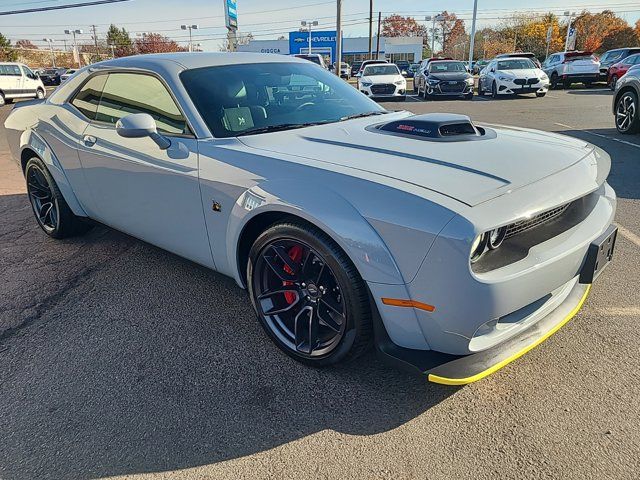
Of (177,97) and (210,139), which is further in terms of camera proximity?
(177,97)

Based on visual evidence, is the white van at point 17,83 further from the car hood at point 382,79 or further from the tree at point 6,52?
the tree at point 6,52

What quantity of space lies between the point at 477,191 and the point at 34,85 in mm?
24646

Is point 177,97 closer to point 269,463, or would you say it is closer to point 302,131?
point 302,131

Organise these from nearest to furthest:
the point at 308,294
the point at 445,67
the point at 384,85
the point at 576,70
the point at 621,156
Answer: the point at 308,294 → the point at 621,156 → the point at 384,85 → the point at 445,67 → the point at 576,70

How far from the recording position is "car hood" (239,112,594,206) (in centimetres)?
201

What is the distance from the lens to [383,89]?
1762 cm

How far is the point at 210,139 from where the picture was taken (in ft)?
8.96

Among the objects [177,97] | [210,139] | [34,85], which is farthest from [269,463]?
[34,85]

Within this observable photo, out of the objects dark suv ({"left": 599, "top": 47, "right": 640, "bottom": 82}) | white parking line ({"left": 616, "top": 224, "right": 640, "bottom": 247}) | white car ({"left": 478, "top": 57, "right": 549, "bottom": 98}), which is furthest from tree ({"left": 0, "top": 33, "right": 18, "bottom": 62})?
white parking line ({"left": 616, "top": 224, "right": 640, "bottom": 247})

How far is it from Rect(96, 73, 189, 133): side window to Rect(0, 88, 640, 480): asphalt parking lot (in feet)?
3.88

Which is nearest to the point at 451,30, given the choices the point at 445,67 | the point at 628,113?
the point at 445,67

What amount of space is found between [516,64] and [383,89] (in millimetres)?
5537

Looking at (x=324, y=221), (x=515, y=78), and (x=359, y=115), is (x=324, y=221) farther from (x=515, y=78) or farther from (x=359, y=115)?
(x=515, y=78)

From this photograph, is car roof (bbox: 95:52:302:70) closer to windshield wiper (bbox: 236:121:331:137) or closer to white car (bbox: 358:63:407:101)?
windshield wiper (bbox: 236:121:331:137)
